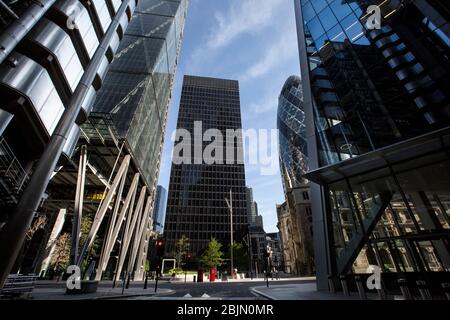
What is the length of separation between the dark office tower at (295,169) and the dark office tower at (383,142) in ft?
146

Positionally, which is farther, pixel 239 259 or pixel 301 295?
pixel 239 259

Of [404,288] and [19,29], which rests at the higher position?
[19,29]

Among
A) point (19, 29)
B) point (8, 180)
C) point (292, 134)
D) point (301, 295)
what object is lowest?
point (301, 295)

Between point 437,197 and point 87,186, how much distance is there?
36.6 m

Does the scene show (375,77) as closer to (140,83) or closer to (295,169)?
(140,83)

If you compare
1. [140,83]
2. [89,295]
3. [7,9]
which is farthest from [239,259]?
[7,9]

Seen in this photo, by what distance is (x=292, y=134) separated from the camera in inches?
3063

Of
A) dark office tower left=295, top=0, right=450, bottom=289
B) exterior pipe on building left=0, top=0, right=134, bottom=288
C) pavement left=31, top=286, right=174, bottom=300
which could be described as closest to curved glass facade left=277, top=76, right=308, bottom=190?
dark office tower left=295, top=0, right=450, bottom=289

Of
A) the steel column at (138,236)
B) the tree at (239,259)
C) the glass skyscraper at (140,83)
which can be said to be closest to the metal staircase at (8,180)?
the glass skyscraper at (140,83)

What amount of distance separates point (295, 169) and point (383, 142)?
66296mm
